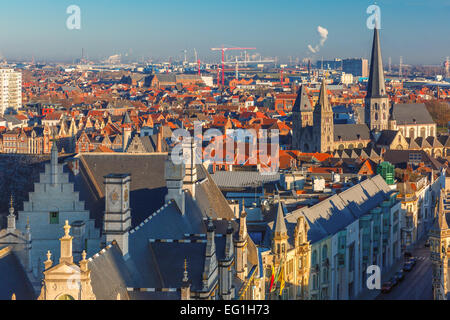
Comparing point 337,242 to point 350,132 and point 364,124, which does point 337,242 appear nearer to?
point 350,132

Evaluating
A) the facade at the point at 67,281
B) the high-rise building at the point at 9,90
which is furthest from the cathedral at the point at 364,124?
the facade at the point at 67,281

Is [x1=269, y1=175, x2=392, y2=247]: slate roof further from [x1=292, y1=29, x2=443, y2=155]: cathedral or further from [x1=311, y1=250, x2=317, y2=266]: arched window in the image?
[x1=292, y1=29, x2=443, y2=155]: cathedral

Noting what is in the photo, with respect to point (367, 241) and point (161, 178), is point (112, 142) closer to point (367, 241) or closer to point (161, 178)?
point (367, 241)

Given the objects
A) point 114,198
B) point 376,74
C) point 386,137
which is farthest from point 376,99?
point 114,198

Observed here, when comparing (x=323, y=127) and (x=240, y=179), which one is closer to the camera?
(x=240, y=179)

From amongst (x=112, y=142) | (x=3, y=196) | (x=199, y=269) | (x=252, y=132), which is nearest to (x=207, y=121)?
(x=252, y=132)
